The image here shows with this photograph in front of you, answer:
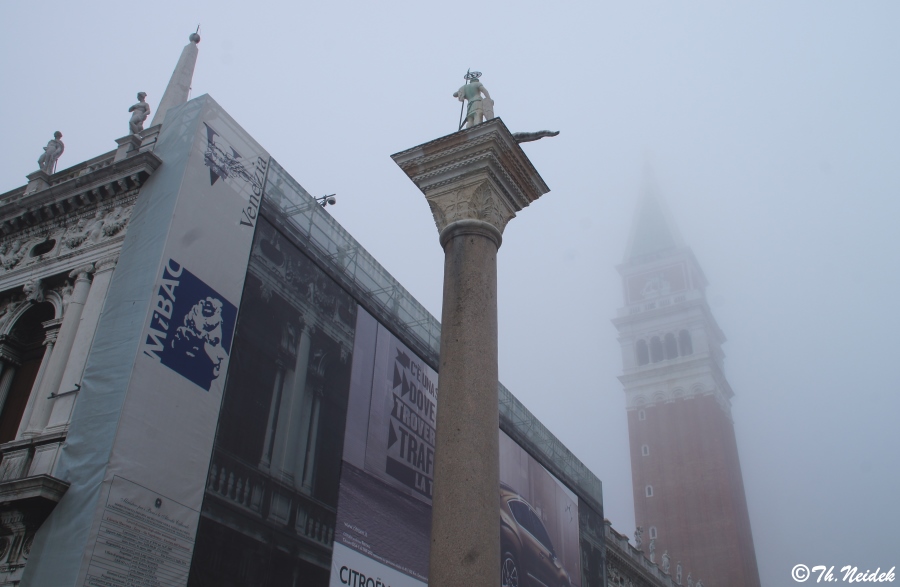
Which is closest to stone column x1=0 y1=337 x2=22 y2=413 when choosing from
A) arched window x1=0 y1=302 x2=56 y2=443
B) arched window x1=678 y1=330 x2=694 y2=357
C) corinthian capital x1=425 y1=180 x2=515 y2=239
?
arched window x1=0 y1=302 x2=56 y2=443

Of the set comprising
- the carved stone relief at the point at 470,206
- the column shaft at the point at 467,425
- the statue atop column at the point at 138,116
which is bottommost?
the column shaft at the point at 467,425

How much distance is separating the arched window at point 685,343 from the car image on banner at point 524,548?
44561mm

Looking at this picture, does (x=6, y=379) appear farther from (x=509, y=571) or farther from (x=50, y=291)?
(x=509, y=571)

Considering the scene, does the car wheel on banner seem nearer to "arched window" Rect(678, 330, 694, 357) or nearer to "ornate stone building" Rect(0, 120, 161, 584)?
"ornate stone building" Rect(0, 120, 161, 584)

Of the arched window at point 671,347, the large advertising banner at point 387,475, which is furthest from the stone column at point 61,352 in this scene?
the arched window at point 671,347

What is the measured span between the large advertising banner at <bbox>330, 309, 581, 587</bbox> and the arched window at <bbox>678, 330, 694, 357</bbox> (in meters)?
47.8

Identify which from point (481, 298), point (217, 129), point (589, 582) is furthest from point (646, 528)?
point (481, 298)

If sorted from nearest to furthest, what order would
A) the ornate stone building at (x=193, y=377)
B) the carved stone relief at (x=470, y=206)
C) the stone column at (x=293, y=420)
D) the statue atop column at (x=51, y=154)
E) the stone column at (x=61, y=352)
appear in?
the carved stone relief at (x=470, y=206) < the ornate stone building at (x=193, y=377) < the stone column at (x=61, y=352) < the stone column at (x=293, y=420) < the statue atop column at (x=51, y=154)

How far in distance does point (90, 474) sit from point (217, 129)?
6666 millimetres

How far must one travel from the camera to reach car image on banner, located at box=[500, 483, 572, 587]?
21.0 m

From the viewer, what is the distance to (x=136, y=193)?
14453 millimetres

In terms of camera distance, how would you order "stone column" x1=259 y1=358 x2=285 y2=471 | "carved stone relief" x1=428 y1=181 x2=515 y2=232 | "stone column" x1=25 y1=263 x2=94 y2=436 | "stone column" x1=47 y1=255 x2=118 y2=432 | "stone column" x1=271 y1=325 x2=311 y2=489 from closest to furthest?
"carved stone relief" x1=428 y1=181 x2=515 y2=232 → "stone column" x1=47 y1=255 x2=118 y2=432 → "stone column" x1=25 y1=263 x2=94 y2=436 → "stone column" x1=259 y1=358 x2=285 y2=471 → "stone column" x1=271 y1=325 x2=311 y2=489

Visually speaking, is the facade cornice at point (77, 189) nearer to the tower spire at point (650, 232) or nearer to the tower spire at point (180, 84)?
the tower spire at point (180, 84)

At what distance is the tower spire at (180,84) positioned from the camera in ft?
53.4
